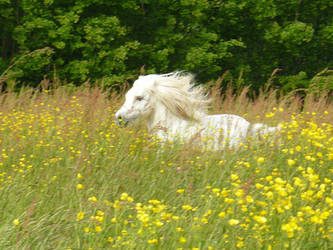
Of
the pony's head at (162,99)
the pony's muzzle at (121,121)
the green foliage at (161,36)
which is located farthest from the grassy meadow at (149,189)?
the green foliage at (161,36)

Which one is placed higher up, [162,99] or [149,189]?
[162,99]

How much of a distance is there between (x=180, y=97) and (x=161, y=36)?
8355mm

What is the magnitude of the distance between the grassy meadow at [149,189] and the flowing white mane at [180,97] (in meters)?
0.47

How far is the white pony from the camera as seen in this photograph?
4.93 meters

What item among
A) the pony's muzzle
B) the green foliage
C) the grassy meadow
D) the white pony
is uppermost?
the green foliage

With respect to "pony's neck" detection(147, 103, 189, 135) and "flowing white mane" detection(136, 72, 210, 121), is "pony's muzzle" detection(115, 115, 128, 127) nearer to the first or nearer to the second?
"pony's neck" detection(147, 103, 189, 135)

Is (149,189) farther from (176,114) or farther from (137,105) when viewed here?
(176,114)

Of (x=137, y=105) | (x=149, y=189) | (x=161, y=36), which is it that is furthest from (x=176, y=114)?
(x=161, y=36)

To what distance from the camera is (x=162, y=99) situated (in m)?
5.09

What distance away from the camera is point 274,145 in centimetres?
447

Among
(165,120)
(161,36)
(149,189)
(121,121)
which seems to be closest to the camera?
(149,189)

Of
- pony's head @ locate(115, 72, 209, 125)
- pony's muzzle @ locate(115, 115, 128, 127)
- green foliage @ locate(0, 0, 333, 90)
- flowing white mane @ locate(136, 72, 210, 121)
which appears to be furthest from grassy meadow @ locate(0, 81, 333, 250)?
green foliage @ locate(0, 0, 333, 90)

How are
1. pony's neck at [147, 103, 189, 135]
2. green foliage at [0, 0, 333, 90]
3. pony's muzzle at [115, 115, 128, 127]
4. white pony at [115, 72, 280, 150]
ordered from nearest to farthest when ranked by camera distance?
pony's muzzle at [115, 115, 128, 127], white pony at [115, 72, 280, 150], pony's neck at [147, 103, 189, 135], green foliage at [0, 0, 333, 90]

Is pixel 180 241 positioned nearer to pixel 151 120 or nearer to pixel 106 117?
pixel 151 120
